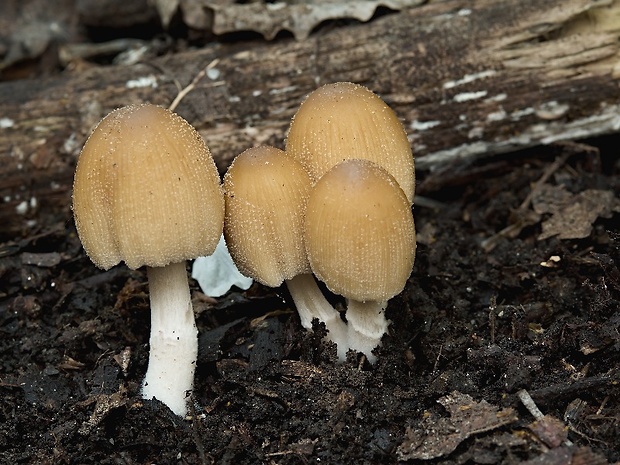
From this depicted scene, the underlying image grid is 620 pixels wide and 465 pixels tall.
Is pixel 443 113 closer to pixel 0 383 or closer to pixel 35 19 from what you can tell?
pixel 0 383

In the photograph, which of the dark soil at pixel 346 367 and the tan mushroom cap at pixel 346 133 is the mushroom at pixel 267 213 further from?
the dark soil at pixel 346 367

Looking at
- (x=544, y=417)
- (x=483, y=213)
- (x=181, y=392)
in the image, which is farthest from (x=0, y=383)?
(x=483, y=213)

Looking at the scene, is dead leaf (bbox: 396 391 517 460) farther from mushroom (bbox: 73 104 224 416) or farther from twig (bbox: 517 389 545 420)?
mushroom (bbox: 73 104 224 416)

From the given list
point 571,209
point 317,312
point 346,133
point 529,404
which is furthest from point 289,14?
point 529,404

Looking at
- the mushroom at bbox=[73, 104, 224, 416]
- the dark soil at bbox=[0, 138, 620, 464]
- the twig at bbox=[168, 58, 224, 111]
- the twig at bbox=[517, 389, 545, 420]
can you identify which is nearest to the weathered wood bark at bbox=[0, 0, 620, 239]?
the twig at bbox=[168, 58, 224, 111]

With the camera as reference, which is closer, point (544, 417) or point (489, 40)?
point (544, 417)

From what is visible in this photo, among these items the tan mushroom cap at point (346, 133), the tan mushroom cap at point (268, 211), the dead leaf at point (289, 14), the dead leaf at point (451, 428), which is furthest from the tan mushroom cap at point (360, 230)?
the dead leaf at point (289, 14)

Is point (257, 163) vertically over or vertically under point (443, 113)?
over
